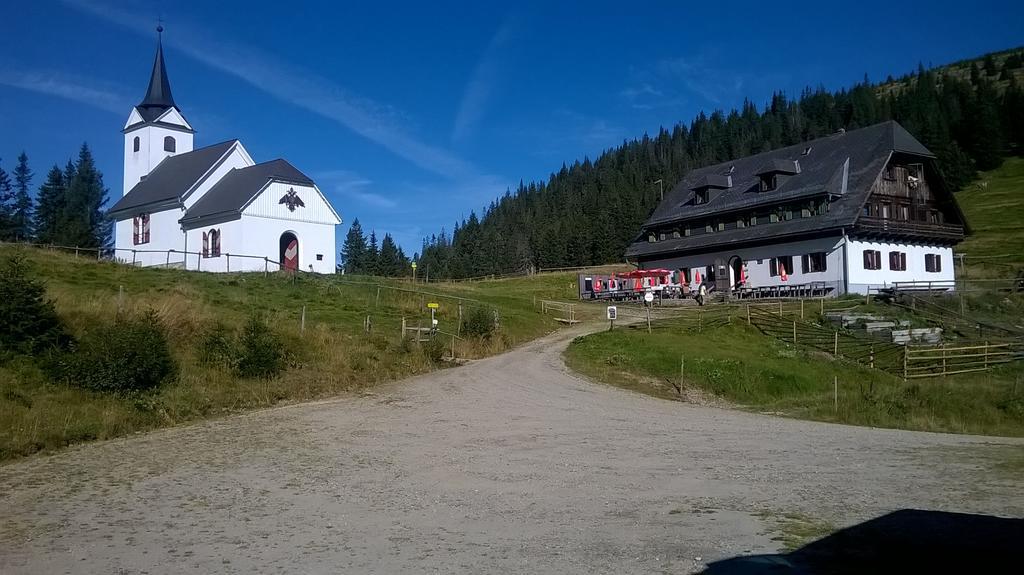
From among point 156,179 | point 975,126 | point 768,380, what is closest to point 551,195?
point 975,126

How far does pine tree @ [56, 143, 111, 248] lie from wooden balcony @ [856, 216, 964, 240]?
240 feet

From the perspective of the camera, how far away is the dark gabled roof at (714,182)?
191ft

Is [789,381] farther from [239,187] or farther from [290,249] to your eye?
[239,187]

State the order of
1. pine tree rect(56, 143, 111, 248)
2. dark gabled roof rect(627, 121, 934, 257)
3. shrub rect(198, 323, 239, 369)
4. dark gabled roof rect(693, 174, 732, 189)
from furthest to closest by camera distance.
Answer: pine tree rect(56, 143, 111, 248) → dark gabled roof rect(693, 174, 732, 189) → dark gabled roof rect(627, 121, 934, 257) → shrub rect(198, 323, 239, 369)

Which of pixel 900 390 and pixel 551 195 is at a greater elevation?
pixel 551 195

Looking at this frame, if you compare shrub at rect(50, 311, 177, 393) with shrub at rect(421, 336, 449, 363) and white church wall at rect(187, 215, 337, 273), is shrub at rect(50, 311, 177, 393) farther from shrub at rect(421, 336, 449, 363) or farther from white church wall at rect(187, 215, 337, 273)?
white church wall at rect(187, 215, 337, 273)

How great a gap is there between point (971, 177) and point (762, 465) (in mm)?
119172

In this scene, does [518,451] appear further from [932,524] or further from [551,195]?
[551,195]

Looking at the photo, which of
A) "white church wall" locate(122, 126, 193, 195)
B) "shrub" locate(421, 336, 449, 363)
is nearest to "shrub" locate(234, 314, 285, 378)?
"shrub" locate(421, 336, 449, 363)

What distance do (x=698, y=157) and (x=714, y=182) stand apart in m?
116

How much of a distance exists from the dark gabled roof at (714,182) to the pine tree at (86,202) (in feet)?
202

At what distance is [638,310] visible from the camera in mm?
47156

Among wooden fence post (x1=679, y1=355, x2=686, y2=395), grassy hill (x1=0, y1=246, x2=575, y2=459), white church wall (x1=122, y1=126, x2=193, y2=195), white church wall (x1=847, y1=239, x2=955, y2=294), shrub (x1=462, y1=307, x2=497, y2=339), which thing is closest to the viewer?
grassy hill (x1=0, y1=246, x2=575, y2=459)

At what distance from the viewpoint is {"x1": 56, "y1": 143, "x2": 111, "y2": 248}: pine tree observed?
88062 millimetres
